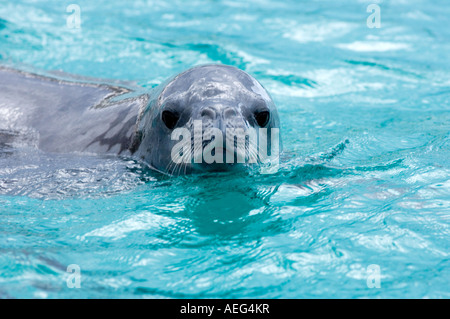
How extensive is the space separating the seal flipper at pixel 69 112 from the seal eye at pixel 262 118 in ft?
3.39

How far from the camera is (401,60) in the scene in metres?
8.73

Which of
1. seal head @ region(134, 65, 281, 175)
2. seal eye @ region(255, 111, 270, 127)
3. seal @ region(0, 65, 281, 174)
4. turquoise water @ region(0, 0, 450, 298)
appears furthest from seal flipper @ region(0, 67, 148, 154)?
seal eye @ region(255, 111, 270, 127)

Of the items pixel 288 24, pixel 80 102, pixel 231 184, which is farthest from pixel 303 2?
pixel 231 184

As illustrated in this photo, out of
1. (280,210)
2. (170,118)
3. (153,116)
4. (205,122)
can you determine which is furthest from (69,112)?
(280,210)

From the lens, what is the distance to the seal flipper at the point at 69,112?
16.7ft

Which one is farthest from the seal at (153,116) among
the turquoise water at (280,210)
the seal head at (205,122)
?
the turquoise water at (280,210)

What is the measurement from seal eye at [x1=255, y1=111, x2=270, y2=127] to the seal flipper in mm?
1033

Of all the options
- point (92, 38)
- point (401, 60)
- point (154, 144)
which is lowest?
point (154, 144)

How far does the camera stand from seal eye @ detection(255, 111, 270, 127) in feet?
14.7

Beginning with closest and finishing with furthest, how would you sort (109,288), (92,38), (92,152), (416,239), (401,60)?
(109,288), (416,239), (92,152), (401,60), (92,38)

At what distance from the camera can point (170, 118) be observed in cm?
450

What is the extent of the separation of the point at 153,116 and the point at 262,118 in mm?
820

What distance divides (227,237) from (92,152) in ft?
5.80
